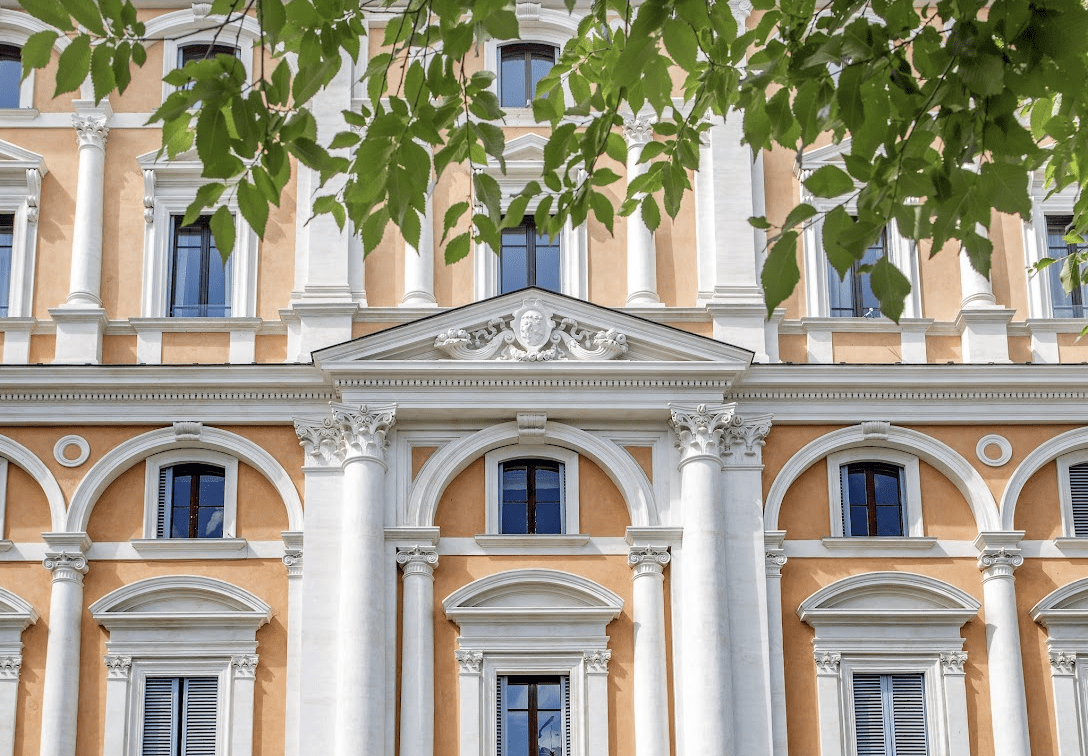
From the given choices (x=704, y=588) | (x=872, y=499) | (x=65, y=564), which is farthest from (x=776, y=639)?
(x=65, y=564)

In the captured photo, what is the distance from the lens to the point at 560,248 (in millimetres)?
27844

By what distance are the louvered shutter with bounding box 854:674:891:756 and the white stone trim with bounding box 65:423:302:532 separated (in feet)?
26.9

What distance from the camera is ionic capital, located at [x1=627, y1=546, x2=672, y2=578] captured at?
1010 inches

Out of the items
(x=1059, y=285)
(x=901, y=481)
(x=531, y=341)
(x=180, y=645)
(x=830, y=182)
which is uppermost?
(x=1059, y=285)

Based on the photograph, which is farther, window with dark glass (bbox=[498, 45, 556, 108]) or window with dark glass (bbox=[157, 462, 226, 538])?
window with dark glass (bbox=[498, 45, 556, 108])

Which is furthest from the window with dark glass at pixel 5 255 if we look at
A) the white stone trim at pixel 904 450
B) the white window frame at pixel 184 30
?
the white stone trim at pixel 904 450

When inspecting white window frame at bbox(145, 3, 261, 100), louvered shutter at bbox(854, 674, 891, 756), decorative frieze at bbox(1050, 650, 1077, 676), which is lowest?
louvered shutter at bbox(854, 674, 891, 756)

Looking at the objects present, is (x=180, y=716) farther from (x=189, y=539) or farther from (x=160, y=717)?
(x=189, y=539)

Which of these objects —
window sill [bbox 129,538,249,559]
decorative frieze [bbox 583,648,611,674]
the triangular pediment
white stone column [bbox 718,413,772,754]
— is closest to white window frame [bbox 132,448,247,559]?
window sill [bbox 129,538,249,559]

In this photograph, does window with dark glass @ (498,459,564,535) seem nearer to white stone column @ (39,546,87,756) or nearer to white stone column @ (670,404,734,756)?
white stone column @ (670,404,734,756)

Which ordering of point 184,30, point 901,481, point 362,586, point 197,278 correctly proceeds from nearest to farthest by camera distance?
point 362,586 → point 901,481 → point 197,278 → point 184,30

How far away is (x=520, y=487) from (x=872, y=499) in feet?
16.7

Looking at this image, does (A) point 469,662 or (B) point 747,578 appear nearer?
(A) point 469,662

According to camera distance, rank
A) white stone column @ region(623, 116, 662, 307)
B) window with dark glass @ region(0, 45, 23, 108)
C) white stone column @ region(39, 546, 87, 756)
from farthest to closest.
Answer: window with dark glass @ region(0, 45, 23, 108)
white stone column @ region(623, 116, 662, 307)
white stone column @ region(39, 546, 87, 756)
